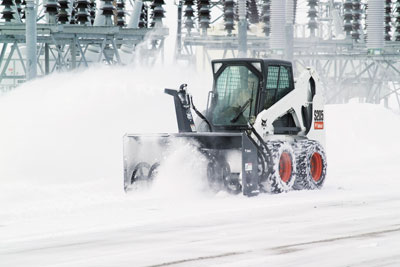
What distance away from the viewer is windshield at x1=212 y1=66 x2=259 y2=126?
48.3ft

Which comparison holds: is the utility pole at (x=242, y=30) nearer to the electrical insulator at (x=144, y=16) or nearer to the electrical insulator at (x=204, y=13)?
the electrical insulator at (x=204, y=13)

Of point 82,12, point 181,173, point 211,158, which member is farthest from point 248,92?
point 82,12

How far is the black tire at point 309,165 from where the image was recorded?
594 inches

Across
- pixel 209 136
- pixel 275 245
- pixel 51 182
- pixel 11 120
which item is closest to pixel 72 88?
pixel 11 120

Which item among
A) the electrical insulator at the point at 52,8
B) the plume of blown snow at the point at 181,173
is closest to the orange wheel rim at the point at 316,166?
the plume of blown snow at the point at 181,173

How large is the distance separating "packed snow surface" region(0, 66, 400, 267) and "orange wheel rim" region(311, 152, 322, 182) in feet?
1.78

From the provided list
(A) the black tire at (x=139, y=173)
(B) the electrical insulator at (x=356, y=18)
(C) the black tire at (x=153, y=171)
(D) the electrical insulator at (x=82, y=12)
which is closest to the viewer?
(C) the black tire at (x=153, y=171)

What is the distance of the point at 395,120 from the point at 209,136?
16.1 meters

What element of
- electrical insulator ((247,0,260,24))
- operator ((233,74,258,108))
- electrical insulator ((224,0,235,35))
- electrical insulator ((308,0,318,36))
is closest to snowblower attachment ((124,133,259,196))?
operator ((233,74,258,108))

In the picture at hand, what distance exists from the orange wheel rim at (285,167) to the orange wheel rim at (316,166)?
1072mm

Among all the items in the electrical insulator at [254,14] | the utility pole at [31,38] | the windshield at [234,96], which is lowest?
the windshield at [234,96]

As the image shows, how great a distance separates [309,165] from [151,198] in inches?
127

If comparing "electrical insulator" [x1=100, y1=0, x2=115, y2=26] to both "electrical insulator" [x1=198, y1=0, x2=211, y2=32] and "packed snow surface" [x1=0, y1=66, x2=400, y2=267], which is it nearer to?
"electrical insulator" [x1=198, y1=0, x2=211, y2=32]

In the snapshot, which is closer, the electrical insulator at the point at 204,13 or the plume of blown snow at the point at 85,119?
the plume of blown snow at the point at 85,119
